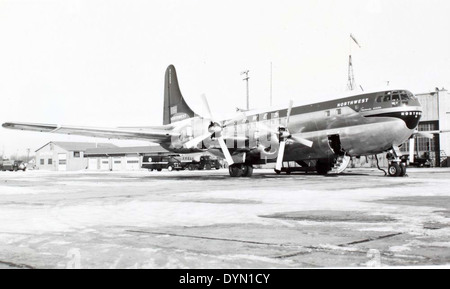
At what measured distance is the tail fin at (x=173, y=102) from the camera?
3759cm

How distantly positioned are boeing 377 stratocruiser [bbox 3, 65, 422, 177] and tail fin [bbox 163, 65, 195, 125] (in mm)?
3014

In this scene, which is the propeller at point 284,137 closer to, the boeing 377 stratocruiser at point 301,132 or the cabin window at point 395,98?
the boeing 377 stratocruiser at point 301,132

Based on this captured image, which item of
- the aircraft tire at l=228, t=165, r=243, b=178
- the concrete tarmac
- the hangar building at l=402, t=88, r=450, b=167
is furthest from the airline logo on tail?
the hangar building at l=402, t=88, r=450, b=167

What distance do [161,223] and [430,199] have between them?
27.1 ft

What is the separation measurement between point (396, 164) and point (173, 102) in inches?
779

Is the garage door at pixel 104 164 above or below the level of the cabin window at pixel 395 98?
below

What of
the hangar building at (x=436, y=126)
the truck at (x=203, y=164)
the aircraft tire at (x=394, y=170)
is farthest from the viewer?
the hangar building at (x=436, y=126)

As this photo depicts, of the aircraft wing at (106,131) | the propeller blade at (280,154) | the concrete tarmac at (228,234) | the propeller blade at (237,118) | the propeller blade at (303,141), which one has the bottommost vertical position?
the concrete tarmac at (228,234)

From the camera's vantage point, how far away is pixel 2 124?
1127 inches

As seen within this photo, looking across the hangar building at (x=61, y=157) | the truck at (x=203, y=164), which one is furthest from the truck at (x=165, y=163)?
the hangar building at (x=61, y=157)

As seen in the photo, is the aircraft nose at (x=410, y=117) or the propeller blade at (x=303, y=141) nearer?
the aircraft nose at (x=410, y=117)

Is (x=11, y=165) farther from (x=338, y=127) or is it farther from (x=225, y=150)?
(x=338, y=127)
